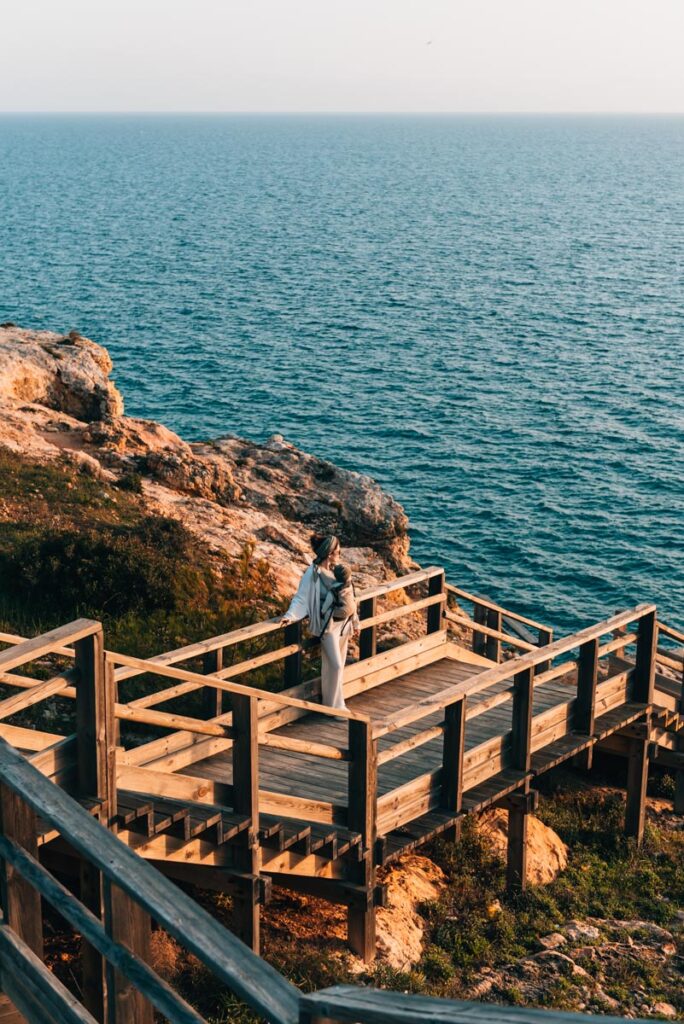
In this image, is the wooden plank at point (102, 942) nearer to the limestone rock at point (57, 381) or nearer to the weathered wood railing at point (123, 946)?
the weathered wood railing at point (123, 946)

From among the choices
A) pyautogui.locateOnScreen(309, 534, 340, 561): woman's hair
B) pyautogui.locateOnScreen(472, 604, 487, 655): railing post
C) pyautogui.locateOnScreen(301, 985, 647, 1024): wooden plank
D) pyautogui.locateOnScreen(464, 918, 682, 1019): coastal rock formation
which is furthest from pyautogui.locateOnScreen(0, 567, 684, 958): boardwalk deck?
pyautogui.locateOnScreen(301, 985, 647, 1024): wooden plank

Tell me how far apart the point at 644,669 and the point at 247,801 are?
760cm

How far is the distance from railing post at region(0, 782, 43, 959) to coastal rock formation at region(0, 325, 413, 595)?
15.6 metres

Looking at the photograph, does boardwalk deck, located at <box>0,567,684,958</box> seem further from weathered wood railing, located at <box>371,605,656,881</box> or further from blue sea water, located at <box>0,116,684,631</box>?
blue sea water, located at <box>0,116,684,631</box>

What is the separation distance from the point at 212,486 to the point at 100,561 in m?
9.94

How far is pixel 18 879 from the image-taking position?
509cm

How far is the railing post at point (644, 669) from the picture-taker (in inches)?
631

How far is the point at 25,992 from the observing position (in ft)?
16.0

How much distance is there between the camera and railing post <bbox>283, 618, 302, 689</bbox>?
46.9 feet

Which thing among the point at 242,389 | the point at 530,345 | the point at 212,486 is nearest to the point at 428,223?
the point at 530,345

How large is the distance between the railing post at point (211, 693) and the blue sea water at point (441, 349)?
23829 millimetres

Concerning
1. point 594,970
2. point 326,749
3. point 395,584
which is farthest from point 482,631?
point 326,749

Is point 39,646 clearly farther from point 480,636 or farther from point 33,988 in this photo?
point 480,636

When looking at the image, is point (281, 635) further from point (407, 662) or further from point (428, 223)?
point (428, 223)
